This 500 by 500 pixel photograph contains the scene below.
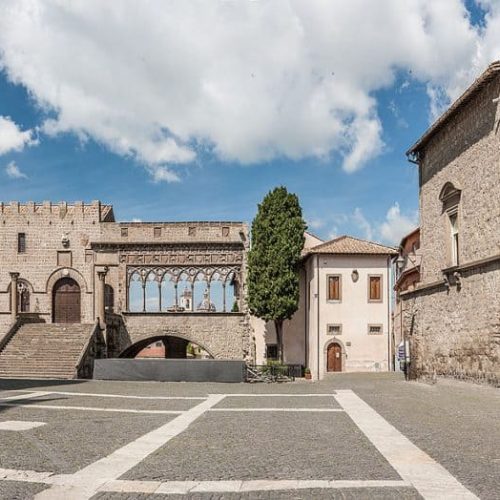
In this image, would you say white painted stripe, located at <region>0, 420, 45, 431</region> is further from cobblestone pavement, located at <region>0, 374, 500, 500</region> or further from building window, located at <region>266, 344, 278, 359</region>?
building window, located at <region>266, 344, 278, 359</region>

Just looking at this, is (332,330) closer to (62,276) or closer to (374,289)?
(374,289)

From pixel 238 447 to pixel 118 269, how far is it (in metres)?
31.8

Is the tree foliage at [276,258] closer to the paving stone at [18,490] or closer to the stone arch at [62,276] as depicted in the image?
the stone arch at [62,276]

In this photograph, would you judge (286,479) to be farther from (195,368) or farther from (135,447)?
(195,368)

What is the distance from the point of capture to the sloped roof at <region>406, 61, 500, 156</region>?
51.6 feet

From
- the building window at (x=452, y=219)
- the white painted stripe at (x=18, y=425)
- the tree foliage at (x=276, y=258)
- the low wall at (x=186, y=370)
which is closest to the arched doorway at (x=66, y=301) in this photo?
the tree foliage at (x=276, y=258)

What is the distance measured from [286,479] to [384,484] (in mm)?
910

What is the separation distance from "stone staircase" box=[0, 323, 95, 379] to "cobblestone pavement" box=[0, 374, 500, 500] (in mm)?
16174

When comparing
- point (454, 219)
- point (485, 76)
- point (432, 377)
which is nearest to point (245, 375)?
point (432, 377)

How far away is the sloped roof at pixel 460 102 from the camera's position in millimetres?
15712

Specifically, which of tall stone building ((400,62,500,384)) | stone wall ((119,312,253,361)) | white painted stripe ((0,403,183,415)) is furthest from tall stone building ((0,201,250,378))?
white painted stripe ((0,403,183,415))

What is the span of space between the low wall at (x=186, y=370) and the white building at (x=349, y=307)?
10.7 m

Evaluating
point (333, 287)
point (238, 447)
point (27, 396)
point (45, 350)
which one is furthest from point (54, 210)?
point (238, 447)

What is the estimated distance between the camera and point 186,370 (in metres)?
25.4
